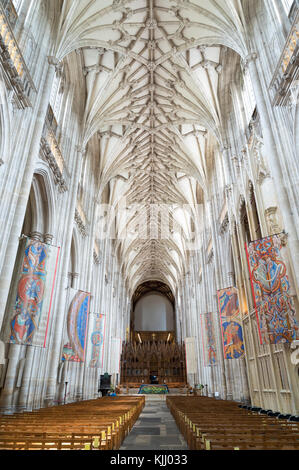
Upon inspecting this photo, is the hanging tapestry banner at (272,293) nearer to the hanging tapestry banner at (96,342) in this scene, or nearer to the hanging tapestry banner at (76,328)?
the hanging tapestry banner at (76,328)

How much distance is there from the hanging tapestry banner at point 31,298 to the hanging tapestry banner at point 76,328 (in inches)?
120

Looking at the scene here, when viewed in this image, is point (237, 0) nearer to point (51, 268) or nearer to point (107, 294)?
point (51, 268)

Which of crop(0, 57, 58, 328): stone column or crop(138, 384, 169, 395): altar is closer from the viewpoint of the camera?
crop(0, 57, 58, 328): stone column

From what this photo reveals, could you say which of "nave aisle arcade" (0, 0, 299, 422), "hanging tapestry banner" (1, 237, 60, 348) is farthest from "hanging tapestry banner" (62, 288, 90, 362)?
"hanging tapestry banner" (1, 237, 60, 348)

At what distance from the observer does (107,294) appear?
26.2 meters

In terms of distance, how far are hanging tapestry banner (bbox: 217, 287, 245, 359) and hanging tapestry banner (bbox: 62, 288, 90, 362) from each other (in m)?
6.28

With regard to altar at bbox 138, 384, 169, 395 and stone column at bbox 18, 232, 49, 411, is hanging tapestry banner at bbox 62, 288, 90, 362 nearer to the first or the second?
stone column at bbox 18, 232, 49, 411

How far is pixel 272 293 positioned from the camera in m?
8.55

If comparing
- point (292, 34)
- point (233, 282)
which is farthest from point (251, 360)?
point (292, 34)

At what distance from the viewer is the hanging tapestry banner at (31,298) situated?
8.46 metres

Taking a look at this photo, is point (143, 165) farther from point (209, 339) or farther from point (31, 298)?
point (31, 298)

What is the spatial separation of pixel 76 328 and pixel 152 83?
47.2 feet

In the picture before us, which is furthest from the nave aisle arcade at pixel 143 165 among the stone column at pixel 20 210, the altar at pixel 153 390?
the altar at pixel 153 390

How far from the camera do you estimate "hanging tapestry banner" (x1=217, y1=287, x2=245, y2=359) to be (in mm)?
13095
